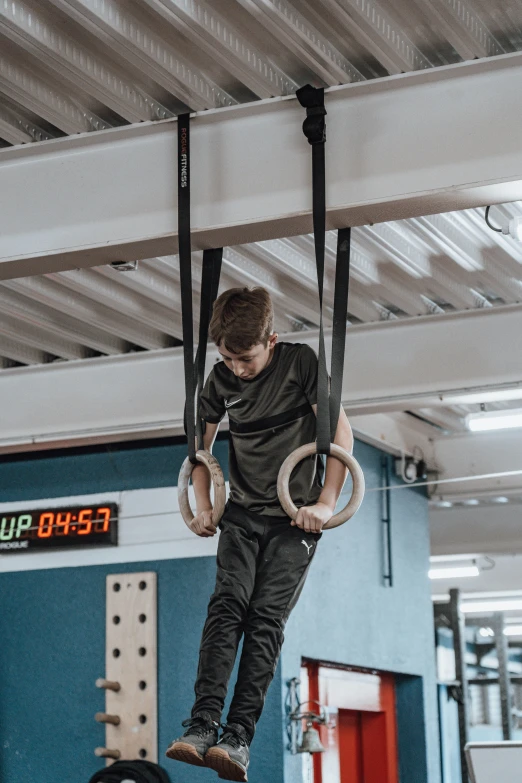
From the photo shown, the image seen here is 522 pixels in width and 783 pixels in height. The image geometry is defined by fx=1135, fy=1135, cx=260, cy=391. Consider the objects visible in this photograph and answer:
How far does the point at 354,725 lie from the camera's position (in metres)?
8.43

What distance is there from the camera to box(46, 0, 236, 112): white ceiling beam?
382 cm

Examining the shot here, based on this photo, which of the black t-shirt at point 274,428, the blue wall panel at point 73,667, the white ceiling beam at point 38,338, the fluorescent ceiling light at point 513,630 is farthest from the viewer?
the fluorescent ceiling light at point 513,630

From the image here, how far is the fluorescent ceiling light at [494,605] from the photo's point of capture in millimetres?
15133

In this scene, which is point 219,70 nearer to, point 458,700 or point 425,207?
point 425,207

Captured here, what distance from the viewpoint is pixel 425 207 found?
396cm

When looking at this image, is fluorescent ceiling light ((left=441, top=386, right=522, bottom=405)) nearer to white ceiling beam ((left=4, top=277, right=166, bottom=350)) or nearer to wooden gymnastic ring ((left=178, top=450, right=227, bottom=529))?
white ceiling beam ((left=4, top=277, right=166, bottom=350))

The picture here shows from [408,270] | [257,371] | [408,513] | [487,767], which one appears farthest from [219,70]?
[408,513]

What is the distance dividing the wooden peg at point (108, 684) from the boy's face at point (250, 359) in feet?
12.9

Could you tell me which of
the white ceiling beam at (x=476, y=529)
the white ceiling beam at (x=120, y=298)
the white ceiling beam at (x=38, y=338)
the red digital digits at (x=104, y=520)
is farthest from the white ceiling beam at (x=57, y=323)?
the white ceiling beam at (x=476, y=529)

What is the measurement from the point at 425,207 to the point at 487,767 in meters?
3.61

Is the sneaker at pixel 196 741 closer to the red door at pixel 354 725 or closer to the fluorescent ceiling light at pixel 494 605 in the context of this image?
the red door at pixel 354 725

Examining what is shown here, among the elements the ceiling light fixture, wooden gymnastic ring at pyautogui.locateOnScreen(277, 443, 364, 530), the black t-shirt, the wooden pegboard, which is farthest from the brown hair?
the wooden pegboard

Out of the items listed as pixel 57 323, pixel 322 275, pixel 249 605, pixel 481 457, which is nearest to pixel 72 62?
pixel 322 275

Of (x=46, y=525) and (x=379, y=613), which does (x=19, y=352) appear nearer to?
(x=46, y=525)
